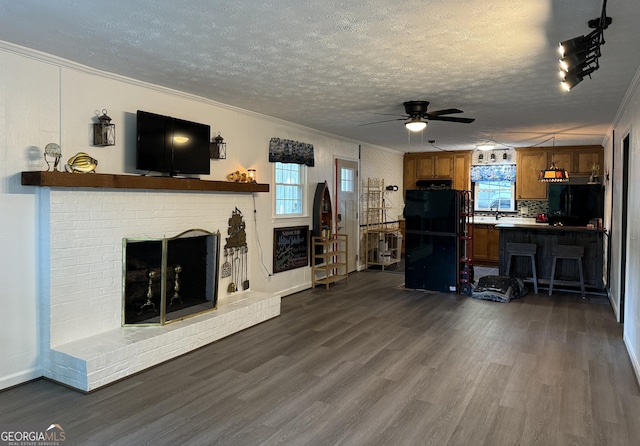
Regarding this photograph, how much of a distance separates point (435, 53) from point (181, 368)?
321 centimetres

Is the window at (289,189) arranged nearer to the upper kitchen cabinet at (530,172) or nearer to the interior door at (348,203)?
the interior door at (348,203)

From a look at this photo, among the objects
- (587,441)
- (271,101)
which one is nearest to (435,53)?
(271,101)

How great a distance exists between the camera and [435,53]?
10.8 ft

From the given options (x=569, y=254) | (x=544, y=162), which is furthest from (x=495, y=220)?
(x=569, y=254)

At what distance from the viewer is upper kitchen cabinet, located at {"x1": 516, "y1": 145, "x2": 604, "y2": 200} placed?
849 cm

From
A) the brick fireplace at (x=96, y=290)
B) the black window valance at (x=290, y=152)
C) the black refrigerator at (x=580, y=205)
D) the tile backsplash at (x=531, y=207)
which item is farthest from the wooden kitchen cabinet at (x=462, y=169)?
the brick fireplace at (x=96, y=290)

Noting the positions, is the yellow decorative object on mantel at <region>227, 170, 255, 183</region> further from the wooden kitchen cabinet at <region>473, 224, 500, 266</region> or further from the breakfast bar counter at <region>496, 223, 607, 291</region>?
the wooden kitchen cabinet at <region>473, 224, 500, 266</region>

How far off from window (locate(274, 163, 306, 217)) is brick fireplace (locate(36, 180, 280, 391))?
6.49 ft

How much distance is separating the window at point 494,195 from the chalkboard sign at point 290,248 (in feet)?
15.8

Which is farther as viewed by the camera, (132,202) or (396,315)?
(396,315)

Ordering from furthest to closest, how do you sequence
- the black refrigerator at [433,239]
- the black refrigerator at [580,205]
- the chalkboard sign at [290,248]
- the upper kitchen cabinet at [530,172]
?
1. the upper kitchen cabinet at [530,172]
2. the black refrigerator at [580,205]
3. the black refrigerator at [433,239]
4. the chalkboard sign at [290,248]

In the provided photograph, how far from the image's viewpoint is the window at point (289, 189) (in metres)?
6.32

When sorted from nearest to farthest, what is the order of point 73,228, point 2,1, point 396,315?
point 2,1 < point 73,228 < point 396,315

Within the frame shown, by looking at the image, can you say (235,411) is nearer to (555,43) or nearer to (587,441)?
(587,441)
